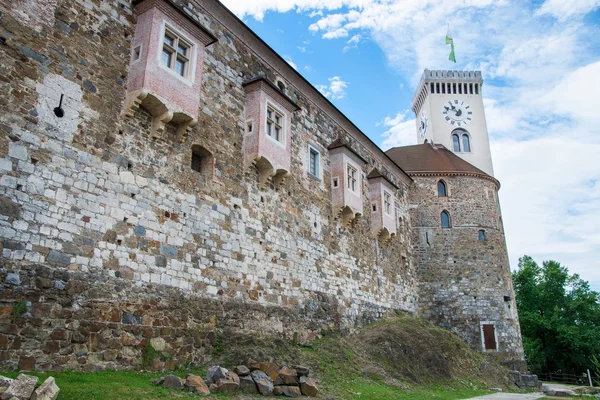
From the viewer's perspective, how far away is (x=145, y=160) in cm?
1222

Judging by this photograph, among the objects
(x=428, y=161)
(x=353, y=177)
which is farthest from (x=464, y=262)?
(x=353, y=177)

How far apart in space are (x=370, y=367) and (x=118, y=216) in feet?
30.4

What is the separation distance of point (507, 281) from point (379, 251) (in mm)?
10364

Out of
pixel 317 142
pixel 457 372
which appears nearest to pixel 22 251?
Result: pixel 317 142

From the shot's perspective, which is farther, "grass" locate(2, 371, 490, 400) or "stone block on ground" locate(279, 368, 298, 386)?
"stone block on ground" locate(279, 368, 298, 386)

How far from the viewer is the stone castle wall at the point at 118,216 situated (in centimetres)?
945

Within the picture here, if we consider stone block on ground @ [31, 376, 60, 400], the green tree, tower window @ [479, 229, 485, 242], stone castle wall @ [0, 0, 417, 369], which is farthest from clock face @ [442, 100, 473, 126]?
stone block on ground @ [31, 376, 60, 400]

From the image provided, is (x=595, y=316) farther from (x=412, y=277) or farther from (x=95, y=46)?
(x=95, y=46)

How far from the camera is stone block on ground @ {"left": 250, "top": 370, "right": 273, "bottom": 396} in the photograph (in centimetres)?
1053

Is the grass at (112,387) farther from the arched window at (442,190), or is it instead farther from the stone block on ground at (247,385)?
the arched window at (442,190)

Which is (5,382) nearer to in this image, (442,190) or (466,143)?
(442,190)

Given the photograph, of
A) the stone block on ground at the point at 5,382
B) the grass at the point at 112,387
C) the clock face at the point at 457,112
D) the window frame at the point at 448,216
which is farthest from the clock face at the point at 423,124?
the stone block on ground at the point at 5,382

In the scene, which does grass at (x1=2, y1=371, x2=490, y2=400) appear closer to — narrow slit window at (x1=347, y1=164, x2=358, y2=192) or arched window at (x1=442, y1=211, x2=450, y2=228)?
narrow slit window at (x1=347, y1=164, x2=358, y2=192)

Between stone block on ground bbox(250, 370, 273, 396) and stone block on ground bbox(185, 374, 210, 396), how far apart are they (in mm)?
1353
